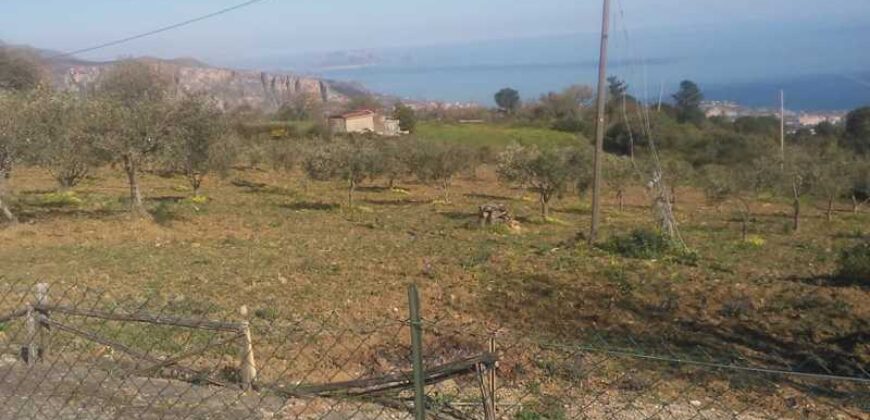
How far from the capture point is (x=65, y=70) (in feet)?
237

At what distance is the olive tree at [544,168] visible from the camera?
25328mm

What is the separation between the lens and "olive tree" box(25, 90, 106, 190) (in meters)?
16.5

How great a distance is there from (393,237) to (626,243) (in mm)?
5833

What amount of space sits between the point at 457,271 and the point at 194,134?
1090 cm

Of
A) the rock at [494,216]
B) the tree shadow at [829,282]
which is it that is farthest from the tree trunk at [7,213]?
the tree shadow at [829,282]

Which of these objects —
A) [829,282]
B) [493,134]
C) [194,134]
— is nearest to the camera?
[829,282]

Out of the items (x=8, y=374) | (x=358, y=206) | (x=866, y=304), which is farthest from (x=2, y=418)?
(x=358, y=206)

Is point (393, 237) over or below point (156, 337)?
below

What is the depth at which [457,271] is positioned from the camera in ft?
42.2

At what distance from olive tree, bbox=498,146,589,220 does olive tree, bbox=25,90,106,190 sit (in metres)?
13.7

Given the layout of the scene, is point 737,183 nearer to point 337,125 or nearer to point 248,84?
point 337,125

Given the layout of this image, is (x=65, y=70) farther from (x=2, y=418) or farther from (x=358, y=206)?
(x=2, y=418)

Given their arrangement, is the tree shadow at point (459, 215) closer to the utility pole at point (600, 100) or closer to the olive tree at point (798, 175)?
the utility pole at point (600, 100)

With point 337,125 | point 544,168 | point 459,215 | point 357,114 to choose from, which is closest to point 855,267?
point 544,168
